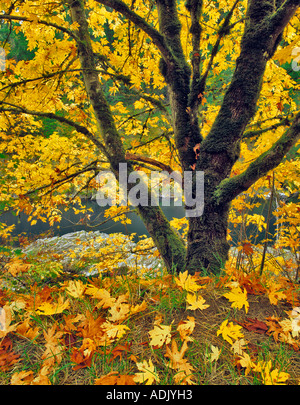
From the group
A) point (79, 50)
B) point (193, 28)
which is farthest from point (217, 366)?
point (79, 50)

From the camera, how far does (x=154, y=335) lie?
1052mm

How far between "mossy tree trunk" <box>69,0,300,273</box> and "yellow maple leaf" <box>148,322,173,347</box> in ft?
2.56

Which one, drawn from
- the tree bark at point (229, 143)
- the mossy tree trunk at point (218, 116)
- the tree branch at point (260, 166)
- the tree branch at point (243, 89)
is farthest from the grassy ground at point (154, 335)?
the tree branch at point (243, 89)

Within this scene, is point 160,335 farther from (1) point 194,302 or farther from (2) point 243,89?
(2) point 243,89

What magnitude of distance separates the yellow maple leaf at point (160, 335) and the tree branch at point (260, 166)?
126cm

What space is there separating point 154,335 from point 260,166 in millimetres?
1431

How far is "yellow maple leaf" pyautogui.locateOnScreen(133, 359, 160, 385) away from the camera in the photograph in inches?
34.1

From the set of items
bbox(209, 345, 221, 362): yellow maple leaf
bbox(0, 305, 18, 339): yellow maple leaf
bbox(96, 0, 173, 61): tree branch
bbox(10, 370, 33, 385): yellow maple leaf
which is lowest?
bbox(10, 370, 33, 385): yellow maple leaf

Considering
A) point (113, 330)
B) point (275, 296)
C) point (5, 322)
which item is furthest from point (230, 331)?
point (5, 322)

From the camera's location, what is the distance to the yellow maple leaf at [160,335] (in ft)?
3.34

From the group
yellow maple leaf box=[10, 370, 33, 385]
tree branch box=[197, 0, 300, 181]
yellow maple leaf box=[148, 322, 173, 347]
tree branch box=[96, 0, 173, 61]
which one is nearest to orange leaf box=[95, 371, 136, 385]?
yellow maple leaf box=[148, 322, 173, 347]

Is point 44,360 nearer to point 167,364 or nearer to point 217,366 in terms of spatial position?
point 167,364

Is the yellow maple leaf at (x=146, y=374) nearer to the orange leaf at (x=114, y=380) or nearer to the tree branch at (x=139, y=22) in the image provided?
the orange leaf at (x=114, y=380)

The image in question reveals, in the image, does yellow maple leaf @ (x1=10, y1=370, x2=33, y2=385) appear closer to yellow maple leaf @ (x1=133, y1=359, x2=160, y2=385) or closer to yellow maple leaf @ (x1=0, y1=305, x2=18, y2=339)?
yellow maple leaf @ (x1=0, y1=305, x2=18, y2=339)
